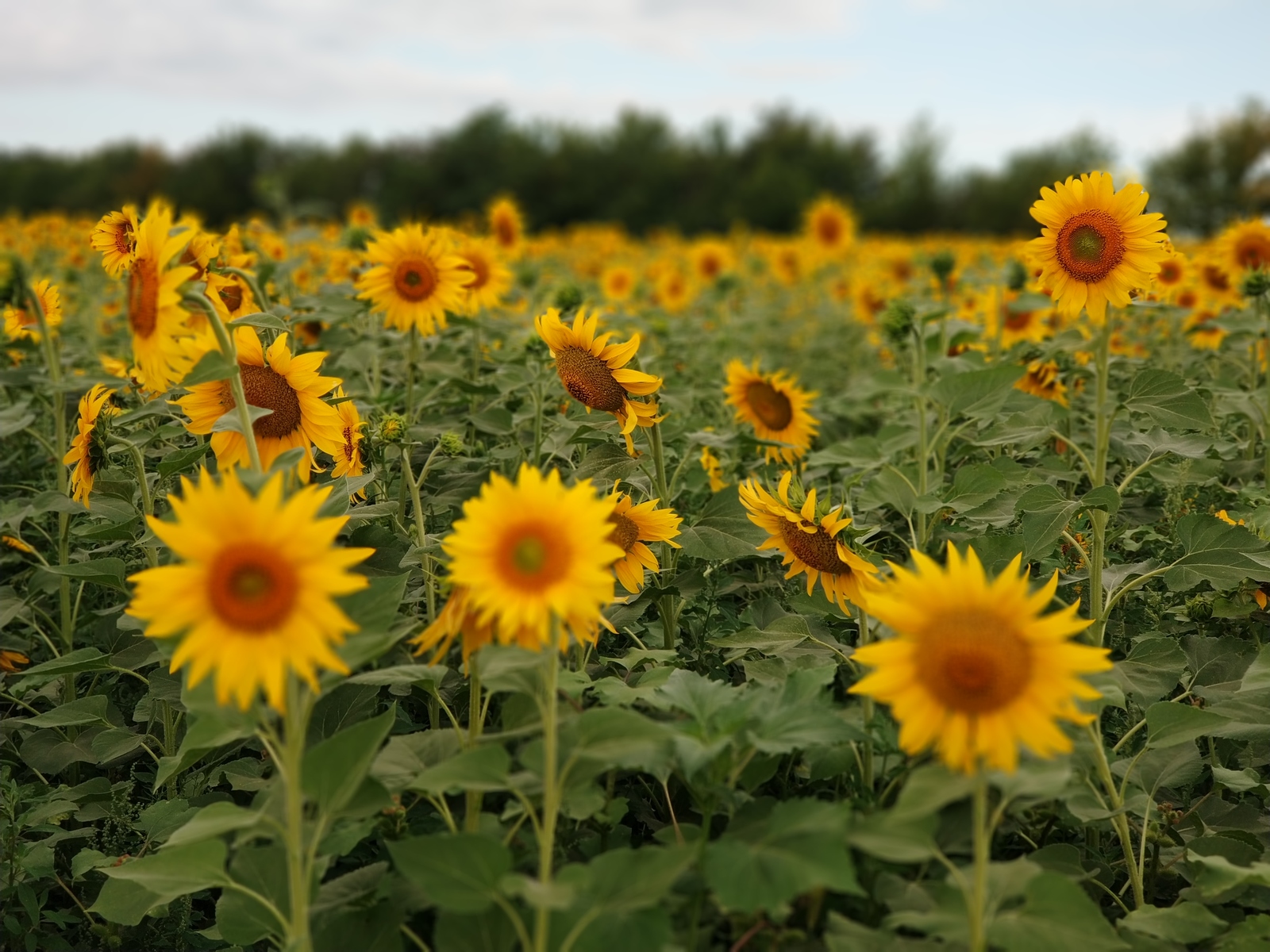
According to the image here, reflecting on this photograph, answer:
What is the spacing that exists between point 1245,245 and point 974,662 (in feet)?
11.4

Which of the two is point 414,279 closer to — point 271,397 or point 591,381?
point 591,381

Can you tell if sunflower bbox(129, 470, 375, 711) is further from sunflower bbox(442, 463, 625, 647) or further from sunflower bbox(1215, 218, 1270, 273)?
sunflower bbox(1215, 218, 1270, 273)

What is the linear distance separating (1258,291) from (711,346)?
2.56 metres

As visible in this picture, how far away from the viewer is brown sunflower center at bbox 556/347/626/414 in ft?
7.06

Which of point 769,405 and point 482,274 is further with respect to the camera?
point 482,274

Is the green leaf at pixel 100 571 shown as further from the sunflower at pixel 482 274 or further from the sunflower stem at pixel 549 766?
the sunflower at pixel 482 274

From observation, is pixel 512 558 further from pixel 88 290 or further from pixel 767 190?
pixel 767 190

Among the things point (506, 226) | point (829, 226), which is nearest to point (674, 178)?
point (829, 226)

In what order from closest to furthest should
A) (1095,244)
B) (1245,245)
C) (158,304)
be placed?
(158,304) < (1095,244) < (1245,245)

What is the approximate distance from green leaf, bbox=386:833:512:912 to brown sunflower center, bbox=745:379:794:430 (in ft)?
6.07

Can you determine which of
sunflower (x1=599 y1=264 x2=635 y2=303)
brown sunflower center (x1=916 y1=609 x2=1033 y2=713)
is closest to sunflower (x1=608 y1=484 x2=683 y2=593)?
brown sunflower center (x1=916 y1=609 x2=1033 y2=713)

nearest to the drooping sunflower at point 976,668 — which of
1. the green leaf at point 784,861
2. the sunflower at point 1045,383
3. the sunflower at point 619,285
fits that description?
the green leaf at point 784,861

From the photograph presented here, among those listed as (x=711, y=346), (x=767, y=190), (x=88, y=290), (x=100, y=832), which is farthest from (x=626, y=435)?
(x=767, y=190)

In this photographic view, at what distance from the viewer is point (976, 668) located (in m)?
1.32
